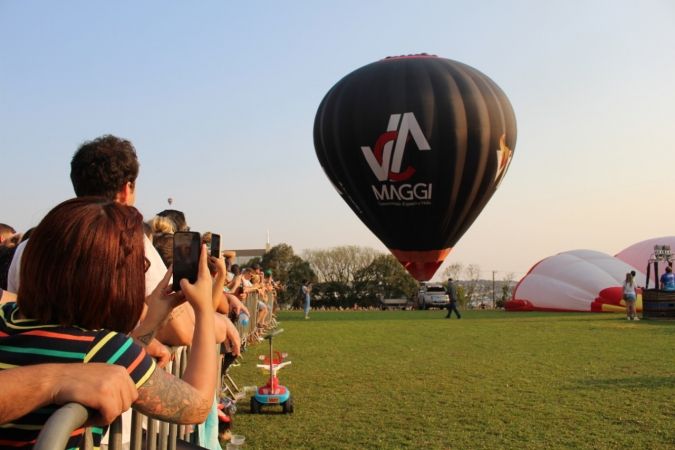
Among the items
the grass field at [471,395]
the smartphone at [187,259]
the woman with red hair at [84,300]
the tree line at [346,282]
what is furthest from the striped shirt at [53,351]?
the tree line at [346,282]

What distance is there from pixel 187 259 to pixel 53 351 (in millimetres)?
499

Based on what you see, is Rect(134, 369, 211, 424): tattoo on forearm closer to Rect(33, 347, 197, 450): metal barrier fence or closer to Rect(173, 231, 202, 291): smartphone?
Rect(33, 347, 197, 450): metal barrier fence

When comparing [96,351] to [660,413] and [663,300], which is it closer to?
[660,413]

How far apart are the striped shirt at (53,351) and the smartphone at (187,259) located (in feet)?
1.17

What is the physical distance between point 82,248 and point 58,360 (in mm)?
246

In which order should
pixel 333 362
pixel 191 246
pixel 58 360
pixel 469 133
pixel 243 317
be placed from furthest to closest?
pixel 469 133 < pixel 333 362 < pixel 243 317 < pixel 191 246 < pixel 58 360

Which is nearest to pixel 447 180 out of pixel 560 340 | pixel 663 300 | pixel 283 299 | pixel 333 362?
pixel 560 340

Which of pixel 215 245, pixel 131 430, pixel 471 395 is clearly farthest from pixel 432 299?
pixel 131 430

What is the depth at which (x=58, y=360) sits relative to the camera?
1.46m

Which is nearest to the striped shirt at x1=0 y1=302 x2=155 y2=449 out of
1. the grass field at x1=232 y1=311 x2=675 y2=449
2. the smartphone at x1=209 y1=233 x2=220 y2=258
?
the smartphone at x1=209 y1=233 x2=220 y2=258

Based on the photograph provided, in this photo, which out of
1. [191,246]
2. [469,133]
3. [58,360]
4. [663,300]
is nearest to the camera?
[58,360]

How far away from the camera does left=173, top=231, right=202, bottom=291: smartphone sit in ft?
6.17

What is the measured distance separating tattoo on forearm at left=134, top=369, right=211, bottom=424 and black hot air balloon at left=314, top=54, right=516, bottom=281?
14.4 metres

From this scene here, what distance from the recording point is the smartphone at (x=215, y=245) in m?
2.47
